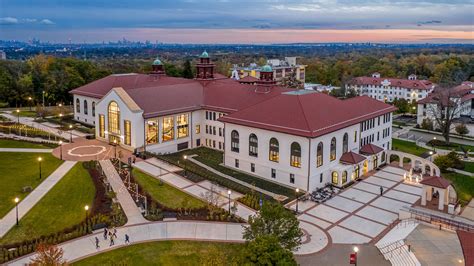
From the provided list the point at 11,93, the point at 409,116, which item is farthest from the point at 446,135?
the point at 11,93

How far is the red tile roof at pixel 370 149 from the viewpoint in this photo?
50216 millimetres

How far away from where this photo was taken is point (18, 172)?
147 feet

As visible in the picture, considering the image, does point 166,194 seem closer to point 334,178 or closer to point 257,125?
point 257,125

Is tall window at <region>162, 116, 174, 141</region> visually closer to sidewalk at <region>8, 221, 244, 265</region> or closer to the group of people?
sidewalk at <region>8, 221, 244, 265</region>

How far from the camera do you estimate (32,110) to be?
3219 inches

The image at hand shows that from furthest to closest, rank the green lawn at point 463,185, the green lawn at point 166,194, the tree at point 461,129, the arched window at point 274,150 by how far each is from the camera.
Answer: the tree at point 461,129 → the arched window at point 274,150 → the green lawn at point 463,185 → the green lawn at point 166,194

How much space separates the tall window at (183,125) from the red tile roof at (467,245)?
121ft

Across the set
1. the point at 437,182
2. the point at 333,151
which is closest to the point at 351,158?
the point at 333,151

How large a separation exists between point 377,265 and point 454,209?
12.3 m

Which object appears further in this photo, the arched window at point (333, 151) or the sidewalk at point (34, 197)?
the arched window at point (333, 151)

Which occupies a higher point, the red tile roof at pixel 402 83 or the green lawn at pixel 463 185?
the red tile roof at pixel 402 83

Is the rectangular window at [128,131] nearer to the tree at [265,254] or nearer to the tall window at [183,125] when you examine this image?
the tall window at [183,125]

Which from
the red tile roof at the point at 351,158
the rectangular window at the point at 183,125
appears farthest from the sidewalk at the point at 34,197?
the red tile roof at the point at 351,158

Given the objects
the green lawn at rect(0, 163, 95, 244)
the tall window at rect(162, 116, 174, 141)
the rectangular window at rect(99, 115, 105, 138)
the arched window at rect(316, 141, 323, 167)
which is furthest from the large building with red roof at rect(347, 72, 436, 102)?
the green lawn at rect(0, 163, 95, 244)
